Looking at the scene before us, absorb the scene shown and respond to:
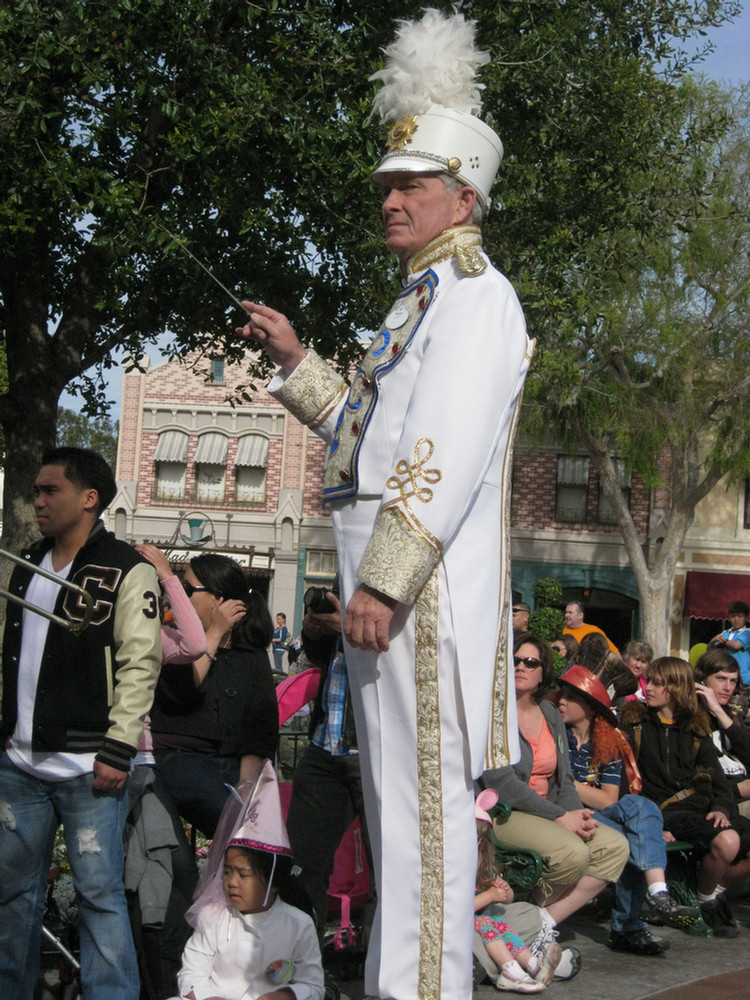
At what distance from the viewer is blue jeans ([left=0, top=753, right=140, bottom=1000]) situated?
3.83 m

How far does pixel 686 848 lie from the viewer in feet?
21.7

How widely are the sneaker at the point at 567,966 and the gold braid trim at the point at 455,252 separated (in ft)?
10.9

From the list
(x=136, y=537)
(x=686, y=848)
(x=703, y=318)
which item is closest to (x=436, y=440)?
(x=686, y=848)

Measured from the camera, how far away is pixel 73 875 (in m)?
3.86

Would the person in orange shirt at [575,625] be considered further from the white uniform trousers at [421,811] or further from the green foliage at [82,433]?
the green foliage at [82,433]

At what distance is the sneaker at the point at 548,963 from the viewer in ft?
16.6

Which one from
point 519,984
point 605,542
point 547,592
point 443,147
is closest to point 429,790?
point 443,147

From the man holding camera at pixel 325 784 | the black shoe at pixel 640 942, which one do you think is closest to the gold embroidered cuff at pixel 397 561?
the man holding camera at pixel 325 784

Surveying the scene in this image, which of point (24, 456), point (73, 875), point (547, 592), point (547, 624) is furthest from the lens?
point (547, 592)

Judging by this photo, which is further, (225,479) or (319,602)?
(225,479)

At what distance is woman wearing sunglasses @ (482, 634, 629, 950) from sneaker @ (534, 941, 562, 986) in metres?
0.06

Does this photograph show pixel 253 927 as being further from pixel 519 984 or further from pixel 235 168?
pixel 235 168

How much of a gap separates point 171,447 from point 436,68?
3409 cm

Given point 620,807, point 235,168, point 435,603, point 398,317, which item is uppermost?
point 235,168
